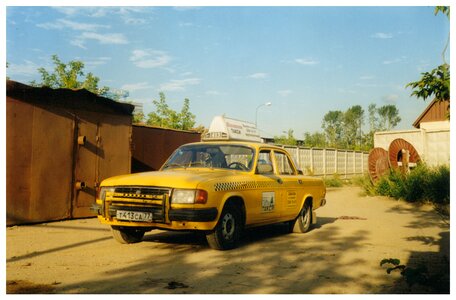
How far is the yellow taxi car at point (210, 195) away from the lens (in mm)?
5699

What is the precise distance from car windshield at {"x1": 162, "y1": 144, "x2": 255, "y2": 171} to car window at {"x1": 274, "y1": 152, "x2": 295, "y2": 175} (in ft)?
2.83

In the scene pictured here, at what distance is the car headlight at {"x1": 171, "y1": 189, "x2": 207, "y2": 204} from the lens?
5645 mm

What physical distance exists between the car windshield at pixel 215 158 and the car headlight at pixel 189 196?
1.40 metres

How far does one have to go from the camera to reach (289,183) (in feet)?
25.8

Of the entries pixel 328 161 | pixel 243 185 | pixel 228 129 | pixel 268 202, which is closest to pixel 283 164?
pixel 268 202

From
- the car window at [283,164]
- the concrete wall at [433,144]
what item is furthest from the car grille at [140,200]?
the concrete wall at [433,144]

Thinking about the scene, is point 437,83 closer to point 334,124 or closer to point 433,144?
point 433,144

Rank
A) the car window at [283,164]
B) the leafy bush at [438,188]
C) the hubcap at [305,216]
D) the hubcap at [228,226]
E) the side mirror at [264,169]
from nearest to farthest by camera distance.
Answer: the hubcap at [228,226]
the side mirror at [264,169]
the car window at [283,164]
the hubcap at [305,216]
the leafy bush at [438,188]

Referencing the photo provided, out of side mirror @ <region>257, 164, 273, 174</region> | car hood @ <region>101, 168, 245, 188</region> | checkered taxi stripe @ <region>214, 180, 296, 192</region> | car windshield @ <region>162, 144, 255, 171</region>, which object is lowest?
checkered taxi stripe @ <region>214, 180, 296, 192</region>

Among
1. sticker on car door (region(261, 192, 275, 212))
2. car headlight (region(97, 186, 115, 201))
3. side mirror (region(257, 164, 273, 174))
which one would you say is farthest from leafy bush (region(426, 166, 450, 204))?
car headlight (region(97, 186, 115, 201))

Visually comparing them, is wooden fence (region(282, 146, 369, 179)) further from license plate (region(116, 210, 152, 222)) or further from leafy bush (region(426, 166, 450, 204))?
license plate (region(116, 210, 152, 222))

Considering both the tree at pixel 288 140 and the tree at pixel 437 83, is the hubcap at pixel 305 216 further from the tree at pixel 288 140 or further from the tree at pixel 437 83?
the tree at pixel 288 140
